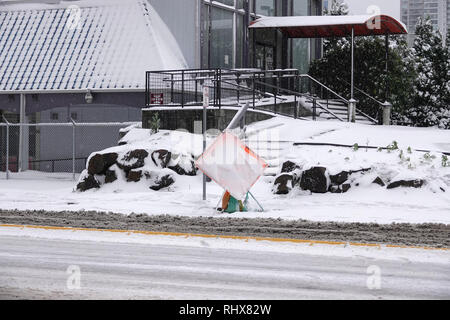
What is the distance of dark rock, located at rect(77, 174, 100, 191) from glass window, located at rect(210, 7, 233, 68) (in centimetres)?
994

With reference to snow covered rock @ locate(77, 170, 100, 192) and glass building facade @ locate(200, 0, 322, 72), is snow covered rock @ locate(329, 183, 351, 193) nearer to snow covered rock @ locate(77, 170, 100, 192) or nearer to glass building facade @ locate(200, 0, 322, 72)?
snow covered rock @ locate(77, 170, 100, 192)

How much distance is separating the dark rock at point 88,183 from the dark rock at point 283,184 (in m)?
5.18

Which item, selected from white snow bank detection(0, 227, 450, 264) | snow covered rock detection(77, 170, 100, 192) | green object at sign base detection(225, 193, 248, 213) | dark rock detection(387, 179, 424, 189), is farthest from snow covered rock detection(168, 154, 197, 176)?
white snow bank detection(0, 227, 450, 264)

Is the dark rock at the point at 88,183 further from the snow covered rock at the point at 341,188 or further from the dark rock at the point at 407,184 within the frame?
the dark rock at the point at 407,184

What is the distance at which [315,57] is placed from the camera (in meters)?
36.1

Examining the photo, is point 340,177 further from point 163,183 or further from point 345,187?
point 163,183

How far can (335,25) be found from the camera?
2825 centimetres

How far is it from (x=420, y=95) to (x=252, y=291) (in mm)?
30264

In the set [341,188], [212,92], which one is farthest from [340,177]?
[212,92]

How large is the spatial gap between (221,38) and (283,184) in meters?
12.9

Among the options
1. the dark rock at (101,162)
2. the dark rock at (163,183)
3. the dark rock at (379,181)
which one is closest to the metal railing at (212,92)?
the dark rock at (101,162)

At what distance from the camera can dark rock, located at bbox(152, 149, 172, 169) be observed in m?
18.6

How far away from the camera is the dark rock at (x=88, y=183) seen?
18.7m
